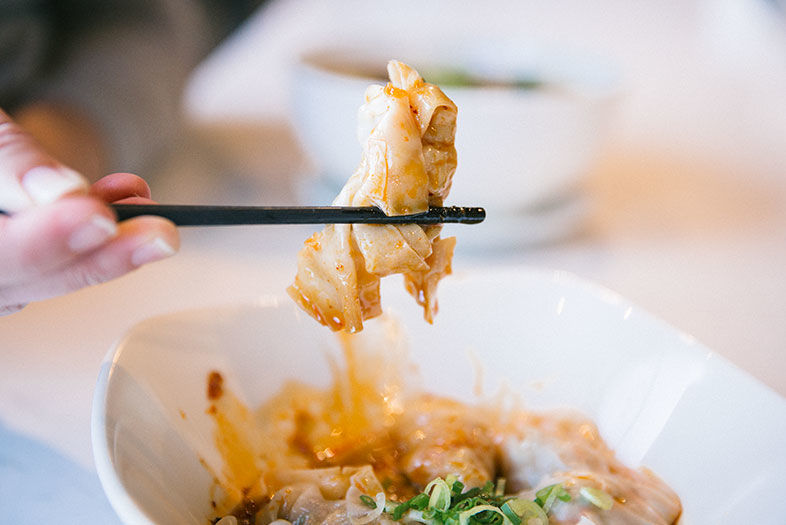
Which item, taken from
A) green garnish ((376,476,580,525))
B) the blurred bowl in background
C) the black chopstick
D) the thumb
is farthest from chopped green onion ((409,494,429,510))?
the blurred bowl in background

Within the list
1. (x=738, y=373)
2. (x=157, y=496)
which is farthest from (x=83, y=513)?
(x=738, y=373)

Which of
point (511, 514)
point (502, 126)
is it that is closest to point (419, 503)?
point (511, 514)

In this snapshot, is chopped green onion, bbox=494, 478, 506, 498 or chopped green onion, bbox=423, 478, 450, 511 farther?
Result: chopped green onion, bbox=494, 478, 506, 498

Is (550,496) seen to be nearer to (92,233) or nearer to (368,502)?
(368,502)

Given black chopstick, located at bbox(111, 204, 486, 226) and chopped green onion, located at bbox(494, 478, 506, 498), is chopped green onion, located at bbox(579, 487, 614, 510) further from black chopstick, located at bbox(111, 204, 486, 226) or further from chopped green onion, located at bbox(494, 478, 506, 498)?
black chopstick, located at bbox(111, 204, 486, 226)

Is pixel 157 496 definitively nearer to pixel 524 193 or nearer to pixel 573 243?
pixel 524 193

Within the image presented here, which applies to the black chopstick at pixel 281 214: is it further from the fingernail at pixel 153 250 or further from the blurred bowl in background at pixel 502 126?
the blurred bowl in background at pixel 502 126
